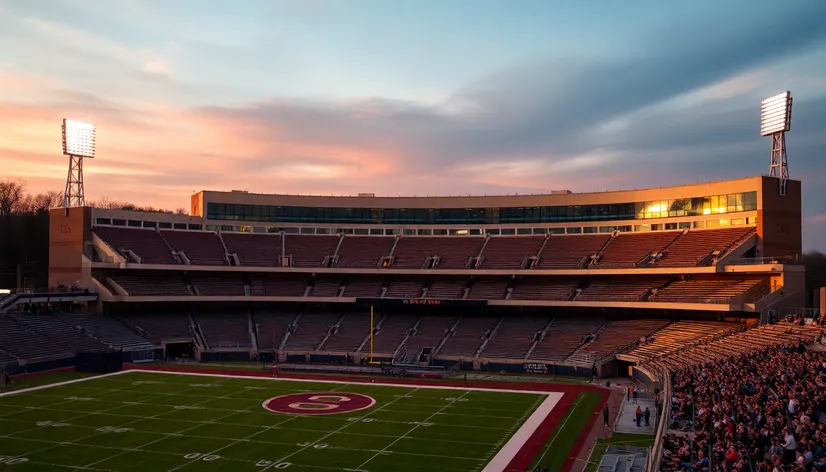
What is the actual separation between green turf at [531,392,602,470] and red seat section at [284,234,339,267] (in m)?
33.3

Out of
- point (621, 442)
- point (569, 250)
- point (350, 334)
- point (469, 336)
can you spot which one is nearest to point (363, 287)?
point (350, 334)

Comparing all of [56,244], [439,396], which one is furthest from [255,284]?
[439,396]

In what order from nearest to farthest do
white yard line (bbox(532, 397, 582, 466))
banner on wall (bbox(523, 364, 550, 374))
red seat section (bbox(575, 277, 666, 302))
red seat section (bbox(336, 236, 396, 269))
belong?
white yard line (bbox(532, 397, 582, 466)) < banner on wall (bbox(523, 364, 550, 374)) < red seat section (bbox(575, 277, 666, 302)) < red seat section (bbox(336, 236, 396, 269))

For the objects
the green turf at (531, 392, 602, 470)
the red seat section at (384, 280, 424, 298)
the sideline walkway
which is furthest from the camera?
the red seat section at (384, 280, 424, 298)

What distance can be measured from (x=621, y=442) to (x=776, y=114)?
35107mm

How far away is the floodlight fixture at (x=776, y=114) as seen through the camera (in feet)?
173

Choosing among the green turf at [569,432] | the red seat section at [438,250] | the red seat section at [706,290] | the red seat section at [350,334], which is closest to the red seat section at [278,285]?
the red seat section at [350,334]

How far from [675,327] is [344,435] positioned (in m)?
31.7

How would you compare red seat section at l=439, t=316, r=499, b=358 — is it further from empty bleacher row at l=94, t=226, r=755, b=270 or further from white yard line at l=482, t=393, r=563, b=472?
white yard line at l=482, t=393, r=563, b=472

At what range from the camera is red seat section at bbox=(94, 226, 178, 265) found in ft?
205

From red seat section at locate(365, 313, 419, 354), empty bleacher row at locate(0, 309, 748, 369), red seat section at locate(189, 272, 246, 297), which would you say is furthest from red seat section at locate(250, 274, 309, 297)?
red seat section at locate(365, 313, 419, 354)

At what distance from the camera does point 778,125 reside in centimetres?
5319

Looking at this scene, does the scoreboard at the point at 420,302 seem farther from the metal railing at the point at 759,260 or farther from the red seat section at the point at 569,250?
the metal railing at the point at 759,260

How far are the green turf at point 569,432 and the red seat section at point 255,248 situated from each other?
3611cm
